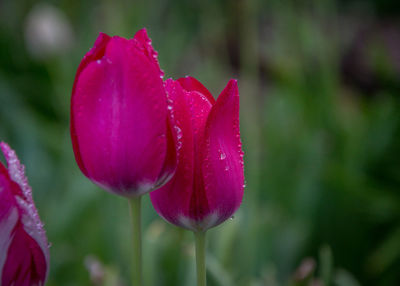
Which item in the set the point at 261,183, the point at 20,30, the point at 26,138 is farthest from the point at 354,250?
the point at 20,30

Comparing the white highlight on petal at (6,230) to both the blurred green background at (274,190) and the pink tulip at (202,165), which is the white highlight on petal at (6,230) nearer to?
the pink tulip at (202,165)

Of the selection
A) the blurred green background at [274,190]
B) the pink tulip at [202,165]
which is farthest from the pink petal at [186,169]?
the blurred green background at [274,190]

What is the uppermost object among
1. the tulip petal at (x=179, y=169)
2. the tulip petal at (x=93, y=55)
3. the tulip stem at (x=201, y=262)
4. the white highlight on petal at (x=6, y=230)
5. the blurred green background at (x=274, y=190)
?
the tulip petal at (x=93, y=55)

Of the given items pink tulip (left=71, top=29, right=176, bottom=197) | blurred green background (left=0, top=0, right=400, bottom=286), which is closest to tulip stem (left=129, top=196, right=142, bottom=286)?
pink tulip (left=71, top=29, right=176, bottom=197)

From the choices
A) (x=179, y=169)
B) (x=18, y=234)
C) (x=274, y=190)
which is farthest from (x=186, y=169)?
(x=274, y=190)

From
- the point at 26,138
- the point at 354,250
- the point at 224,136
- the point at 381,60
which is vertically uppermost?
the point at 224,136

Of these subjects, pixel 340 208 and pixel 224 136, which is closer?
pixel 224 136

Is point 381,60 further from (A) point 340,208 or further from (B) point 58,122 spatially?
(B) point 58,122
